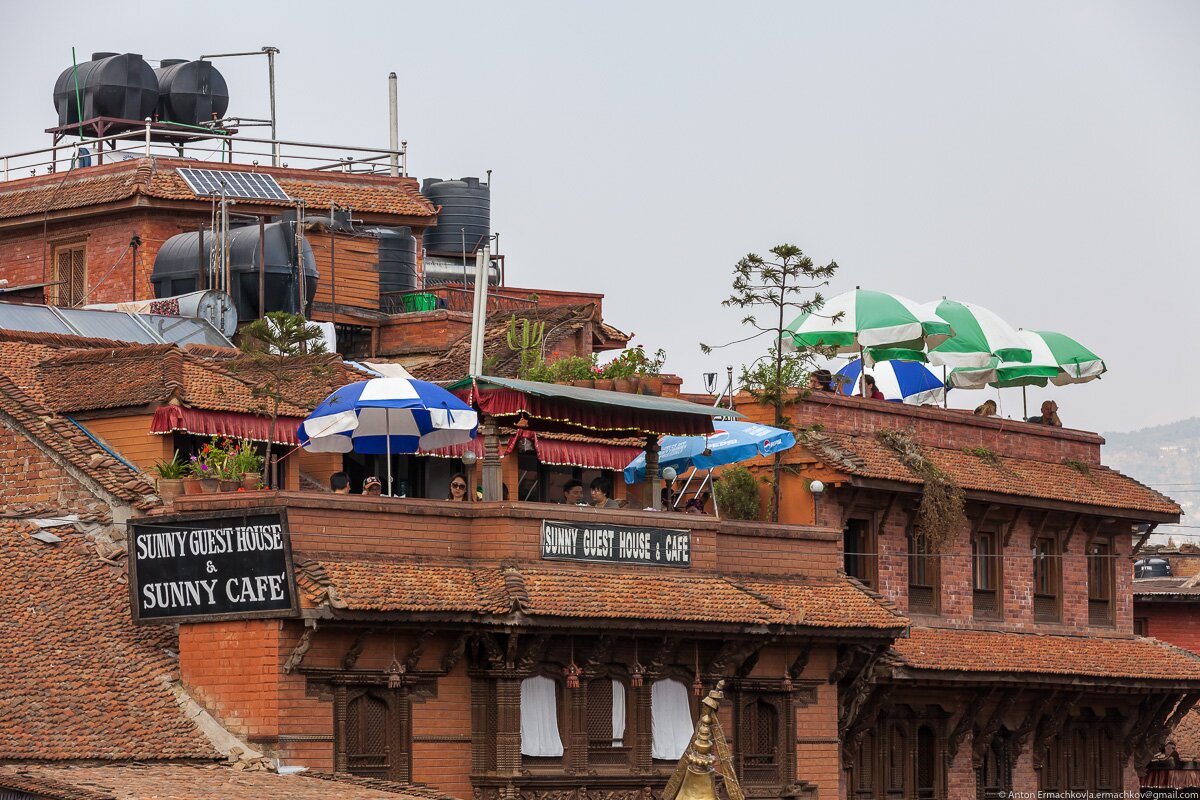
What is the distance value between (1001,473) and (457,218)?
17.4m

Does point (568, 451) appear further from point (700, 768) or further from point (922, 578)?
point (700, 768)

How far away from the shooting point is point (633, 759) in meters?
36.7

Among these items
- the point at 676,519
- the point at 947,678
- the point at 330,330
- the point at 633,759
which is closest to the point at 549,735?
the point at 633,759

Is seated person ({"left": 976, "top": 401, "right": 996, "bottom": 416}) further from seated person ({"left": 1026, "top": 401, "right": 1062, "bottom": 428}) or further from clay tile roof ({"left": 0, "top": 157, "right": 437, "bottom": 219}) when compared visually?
clay tile roof ({"left": 0, "top": 157, "right": 437, "bottom": 219})

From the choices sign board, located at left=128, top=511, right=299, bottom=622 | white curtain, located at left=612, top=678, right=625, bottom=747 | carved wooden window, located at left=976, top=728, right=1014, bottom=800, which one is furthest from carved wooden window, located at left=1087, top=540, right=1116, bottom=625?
sign board, located at left=128, top=511, right=299, bottom=622

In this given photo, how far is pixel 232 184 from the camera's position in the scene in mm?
53469

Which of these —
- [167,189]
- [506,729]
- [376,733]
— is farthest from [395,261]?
[376,733]

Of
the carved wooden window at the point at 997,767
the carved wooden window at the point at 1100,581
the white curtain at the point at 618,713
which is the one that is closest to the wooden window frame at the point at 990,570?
the carved wooden window at the point at 997,767

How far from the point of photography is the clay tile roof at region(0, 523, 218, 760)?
32438 mm

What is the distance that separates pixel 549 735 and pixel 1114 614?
1884cm

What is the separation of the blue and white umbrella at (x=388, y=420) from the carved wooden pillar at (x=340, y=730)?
10.2 feet

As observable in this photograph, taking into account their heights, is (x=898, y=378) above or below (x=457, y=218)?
below

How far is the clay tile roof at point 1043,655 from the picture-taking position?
44.2 meters

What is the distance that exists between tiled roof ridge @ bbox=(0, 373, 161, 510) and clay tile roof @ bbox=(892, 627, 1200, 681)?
13629 millimetres
